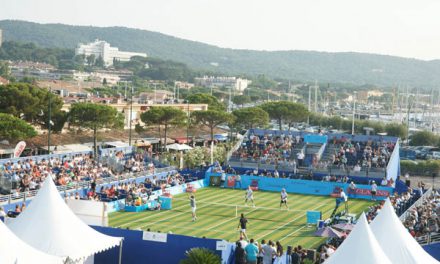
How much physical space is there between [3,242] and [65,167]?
2230 cm

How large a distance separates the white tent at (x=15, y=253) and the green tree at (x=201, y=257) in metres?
4.13

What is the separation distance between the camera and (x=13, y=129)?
45469mm

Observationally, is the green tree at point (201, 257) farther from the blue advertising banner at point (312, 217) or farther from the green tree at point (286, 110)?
the green tree at point (286, 110)

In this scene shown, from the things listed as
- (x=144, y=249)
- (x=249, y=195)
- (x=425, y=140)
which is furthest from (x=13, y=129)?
(x=425, y=140)

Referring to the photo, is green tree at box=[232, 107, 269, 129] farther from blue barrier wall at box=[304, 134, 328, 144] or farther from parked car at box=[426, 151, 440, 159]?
blue barrier wall at box=[304, 134, 328, 144]

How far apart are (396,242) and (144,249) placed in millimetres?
7291

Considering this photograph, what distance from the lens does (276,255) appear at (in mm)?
19578

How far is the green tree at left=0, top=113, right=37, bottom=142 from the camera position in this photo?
148ft

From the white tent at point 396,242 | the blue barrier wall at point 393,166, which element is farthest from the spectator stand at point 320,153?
the white tent at point 396,242

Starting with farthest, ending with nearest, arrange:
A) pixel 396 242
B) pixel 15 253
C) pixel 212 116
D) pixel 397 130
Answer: pixel 397 130
pixel 212 116
pixel 396 242
pixel 15 253

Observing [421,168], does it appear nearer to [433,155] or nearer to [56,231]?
[433,155]

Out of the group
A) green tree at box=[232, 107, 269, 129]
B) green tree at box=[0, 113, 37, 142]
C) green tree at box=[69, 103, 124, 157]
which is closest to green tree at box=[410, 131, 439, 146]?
green tree at box=[232, 107, 269, 129]

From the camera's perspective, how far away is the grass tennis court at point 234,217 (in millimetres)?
28578

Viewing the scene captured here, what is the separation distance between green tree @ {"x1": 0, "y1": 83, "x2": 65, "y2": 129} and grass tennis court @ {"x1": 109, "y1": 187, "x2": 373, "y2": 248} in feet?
65.6
